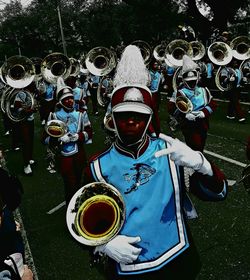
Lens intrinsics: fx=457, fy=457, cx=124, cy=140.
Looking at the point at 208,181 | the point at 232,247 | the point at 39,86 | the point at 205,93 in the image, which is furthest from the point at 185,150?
the point at 39,86

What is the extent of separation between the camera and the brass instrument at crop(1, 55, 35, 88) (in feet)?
33.7

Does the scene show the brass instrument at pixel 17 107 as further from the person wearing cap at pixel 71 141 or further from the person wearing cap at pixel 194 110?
the person wearing cap at pixel 194 110

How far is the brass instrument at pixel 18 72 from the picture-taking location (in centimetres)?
1027

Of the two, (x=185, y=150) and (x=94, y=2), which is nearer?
(x=185, y=150)

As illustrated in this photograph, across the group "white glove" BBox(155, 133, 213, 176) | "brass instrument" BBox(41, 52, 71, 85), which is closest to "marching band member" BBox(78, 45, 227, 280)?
"white glove" BBox(155, 133, 213, 176)

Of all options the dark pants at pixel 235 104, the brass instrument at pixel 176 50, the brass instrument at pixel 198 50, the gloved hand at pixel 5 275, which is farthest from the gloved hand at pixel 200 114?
the brass instrument at pixel 198 50

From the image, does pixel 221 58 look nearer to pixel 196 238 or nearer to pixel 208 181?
pixel 196 238

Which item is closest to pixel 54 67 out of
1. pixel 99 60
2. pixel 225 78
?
pixel 99 60

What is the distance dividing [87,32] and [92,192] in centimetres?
4147

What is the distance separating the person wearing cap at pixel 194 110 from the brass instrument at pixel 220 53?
7.48 m

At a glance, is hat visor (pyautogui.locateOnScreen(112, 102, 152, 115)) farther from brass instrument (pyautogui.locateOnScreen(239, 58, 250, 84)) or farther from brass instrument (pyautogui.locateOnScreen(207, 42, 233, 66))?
brass instrument (pyautogui.locateOnScreen(207, 42, 233, 66))

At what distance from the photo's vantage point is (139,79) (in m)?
3.07

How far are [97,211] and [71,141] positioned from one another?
3.47 meters

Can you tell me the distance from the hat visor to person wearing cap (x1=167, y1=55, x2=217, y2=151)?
4417 mm
